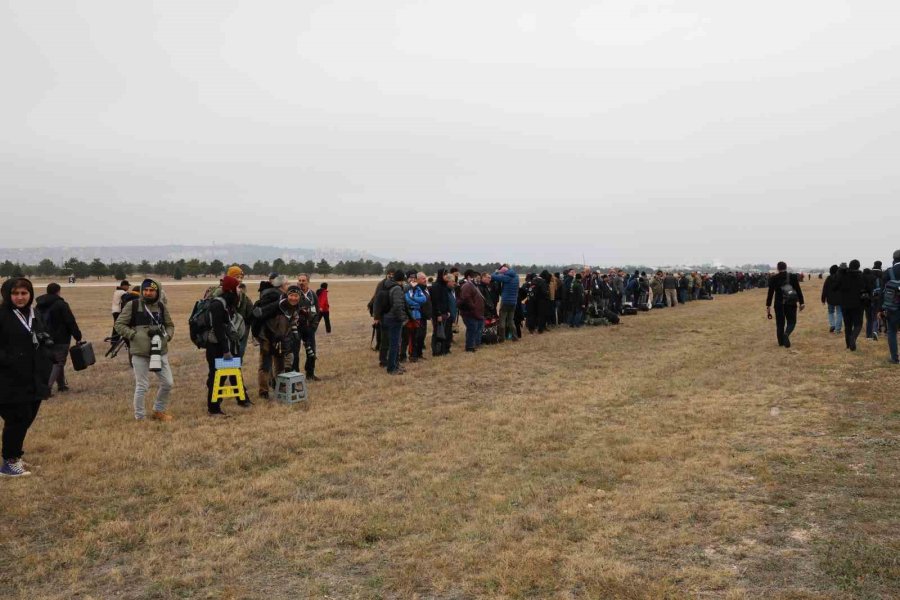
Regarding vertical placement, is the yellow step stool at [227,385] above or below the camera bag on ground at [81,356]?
below

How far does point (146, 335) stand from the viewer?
7.45m


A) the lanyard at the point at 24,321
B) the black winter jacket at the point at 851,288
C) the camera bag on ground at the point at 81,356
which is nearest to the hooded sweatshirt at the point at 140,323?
the lanyard at the point at 24,321

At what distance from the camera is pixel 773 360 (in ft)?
36.8

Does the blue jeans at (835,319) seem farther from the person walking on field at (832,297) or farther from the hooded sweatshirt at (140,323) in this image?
the hooded sweatshirt at (140,323)

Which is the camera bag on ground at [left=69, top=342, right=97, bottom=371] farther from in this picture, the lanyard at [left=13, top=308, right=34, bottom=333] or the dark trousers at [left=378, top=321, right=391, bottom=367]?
the dark trousers at [left=378, top=321, right=391, bottom=367]

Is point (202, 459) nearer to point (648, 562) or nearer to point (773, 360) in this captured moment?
point (648, 562)

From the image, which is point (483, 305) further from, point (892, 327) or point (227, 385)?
point (892, 327)

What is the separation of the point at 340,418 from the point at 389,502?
3.00m

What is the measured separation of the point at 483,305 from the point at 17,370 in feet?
32.4

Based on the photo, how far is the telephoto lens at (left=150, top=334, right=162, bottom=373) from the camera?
7375 millimetres

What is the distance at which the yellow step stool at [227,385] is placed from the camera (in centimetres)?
797

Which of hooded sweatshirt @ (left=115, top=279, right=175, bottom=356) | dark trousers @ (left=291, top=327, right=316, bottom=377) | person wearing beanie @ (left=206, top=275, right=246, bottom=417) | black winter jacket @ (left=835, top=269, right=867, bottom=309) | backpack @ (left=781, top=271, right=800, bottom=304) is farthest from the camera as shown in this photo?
backpack @ (left=781, top=271, right=800, bottom=304)

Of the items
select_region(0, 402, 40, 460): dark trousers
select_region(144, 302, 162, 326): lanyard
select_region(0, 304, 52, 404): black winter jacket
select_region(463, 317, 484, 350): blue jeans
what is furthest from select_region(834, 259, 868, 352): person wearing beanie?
select_region(0, 402, 40, 460): dark trousers

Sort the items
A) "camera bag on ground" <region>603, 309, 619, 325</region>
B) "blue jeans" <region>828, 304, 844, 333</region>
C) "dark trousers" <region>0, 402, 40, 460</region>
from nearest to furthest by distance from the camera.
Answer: "dark trousers" <region>0, 402, 40, 460</region>, "blue jeans" <region>828, 304, 844, 333</region>, "camera bag on ground" <region>603, 309, 619, 325</region>
